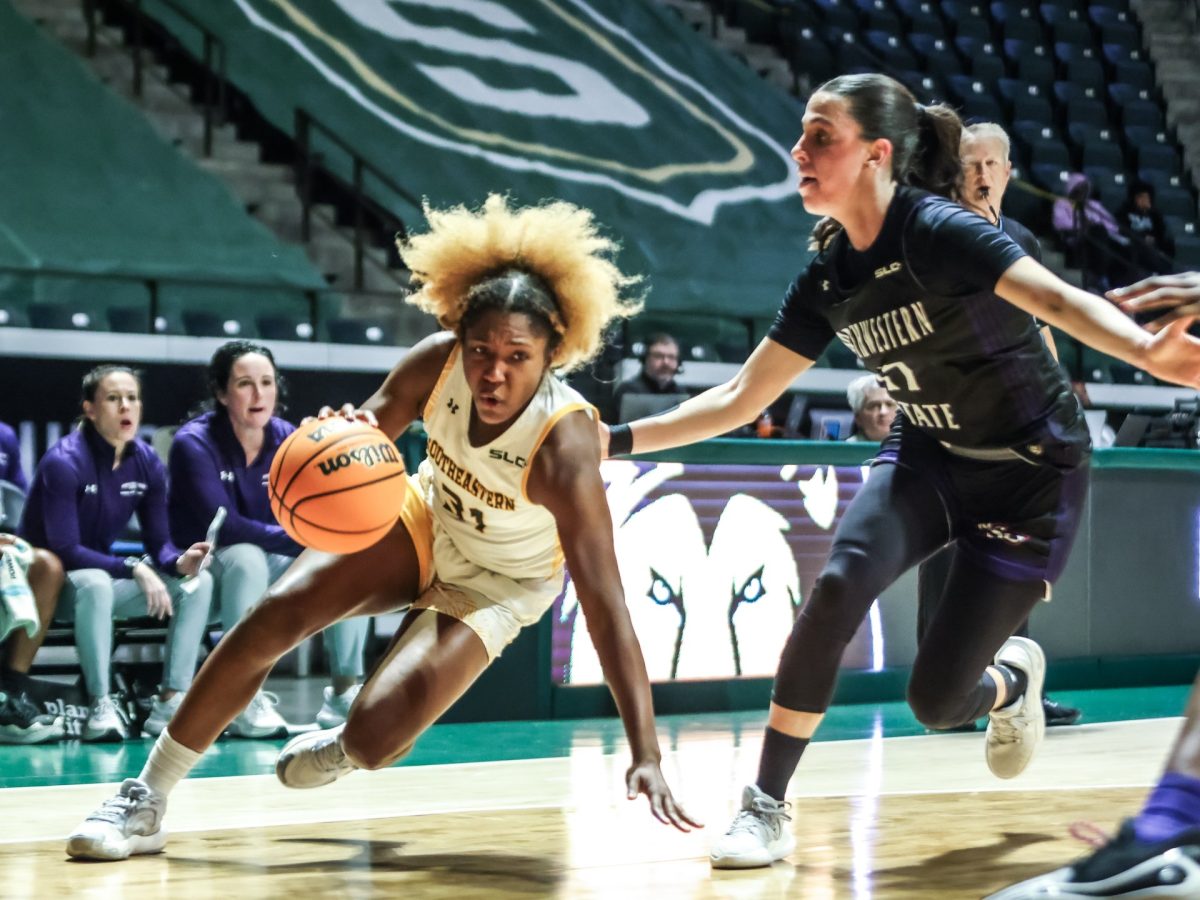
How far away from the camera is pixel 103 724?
598 cm

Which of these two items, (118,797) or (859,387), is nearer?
(118,797)

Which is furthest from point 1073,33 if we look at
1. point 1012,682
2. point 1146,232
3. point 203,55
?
point 1012,682

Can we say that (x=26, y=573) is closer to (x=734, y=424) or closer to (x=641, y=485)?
(x=641, y=485)

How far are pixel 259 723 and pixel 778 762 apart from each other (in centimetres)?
295

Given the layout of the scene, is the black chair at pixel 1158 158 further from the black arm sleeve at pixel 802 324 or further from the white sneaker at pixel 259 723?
the black arm sleeve at pixel 802 324

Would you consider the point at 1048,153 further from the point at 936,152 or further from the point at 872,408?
the point at 936,152

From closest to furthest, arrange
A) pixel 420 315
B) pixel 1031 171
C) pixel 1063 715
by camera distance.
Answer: pixel 1063 715 → pixel 420 315 → pixel 1031 171

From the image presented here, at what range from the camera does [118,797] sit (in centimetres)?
366

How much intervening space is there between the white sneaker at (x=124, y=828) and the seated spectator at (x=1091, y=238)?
1292 centimetres

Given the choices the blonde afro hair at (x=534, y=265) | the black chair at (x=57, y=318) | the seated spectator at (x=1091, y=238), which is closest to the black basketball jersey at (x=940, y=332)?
the blonde afro hair at (x=534, y=265)

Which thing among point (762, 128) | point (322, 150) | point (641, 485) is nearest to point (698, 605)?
point (641, 485)

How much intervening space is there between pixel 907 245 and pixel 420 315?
9.47m

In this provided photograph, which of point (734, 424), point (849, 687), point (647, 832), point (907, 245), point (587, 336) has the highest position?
point (907, 245)

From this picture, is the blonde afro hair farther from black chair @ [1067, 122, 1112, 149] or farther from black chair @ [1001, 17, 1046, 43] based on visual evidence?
black chair @ [1001, 17, 1046, 43]
